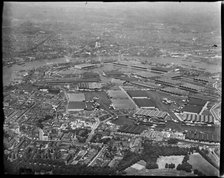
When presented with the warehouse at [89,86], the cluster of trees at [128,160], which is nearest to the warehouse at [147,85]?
the warehouse at [89,86]

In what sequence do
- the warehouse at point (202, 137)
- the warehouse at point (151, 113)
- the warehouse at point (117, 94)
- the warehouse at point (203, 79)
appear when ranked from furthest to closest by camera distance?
1. the warehouse at point (203, 79)
2. the warehouse at point (117, 94)
3. the warehouse at point (151, 113)
4. the warehouse at point (202, 137)

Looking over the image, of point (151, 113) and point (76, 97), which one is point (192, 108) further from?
point (76, 97)

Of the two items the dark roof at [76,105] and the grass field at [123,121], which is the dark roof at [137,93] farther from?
the dark roof at [76,105]

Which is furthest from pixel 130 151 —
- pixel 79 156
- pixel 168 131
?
pixel 168 131

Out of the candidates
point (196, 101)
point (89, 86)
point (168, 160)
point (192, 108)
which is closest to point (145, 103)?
point (192, 108)

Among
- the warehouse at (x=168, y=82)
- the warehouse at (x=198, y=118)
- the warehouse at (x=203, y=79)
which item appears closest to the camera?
the warehouse at (x=198, y=118)

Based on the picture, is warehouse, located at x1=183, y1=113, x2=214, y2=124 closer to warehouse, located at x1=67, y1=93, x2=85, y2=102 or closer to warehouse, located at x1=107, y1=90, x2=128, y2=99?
warehouse, located at x1=107, y1=90, x2=128, y2=99
